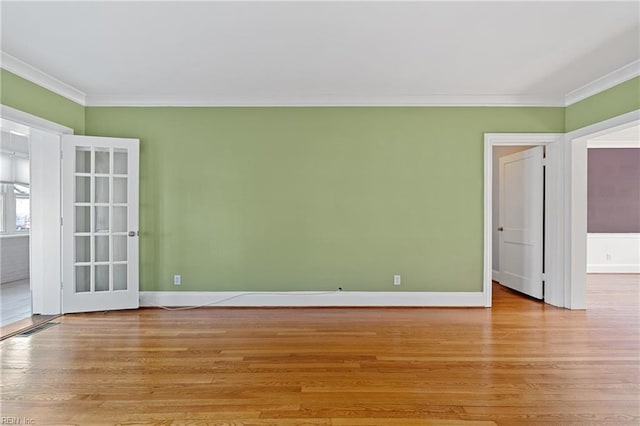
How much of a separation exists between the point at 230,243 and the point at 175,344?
1479 millimetres

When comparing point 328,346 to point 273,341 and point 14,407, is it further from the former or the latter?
point 14,407

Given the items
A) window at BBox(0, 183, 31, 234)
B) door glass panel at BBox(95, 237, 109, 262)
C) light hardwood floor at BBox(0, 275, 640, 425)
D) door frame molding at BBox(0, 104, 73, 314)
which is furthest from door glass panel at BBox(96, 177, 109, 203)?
window at BBox(0, 183, 31, 234)

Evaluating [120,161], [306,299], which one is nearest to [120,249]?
[120,161]

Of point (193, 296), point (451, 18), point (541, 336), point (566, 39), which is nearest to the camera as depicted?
point (451, 18)

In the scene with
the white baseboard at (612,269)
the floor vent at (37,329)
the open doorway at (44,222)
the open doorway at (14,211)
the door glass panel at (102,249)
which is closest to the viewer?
the floor vent at (37,329)

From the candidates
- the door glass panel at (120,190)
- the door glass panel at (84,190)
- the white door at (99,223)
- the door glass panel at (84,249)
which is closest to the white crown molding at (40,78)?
the white door at (99,223)

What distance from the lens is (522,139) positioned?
4250mm

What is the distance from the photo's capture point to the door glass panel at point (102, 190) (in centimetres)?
404

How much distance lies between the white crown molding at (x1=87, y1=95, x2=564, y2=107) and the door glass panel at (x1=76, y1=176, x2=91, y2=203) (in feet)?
3.26

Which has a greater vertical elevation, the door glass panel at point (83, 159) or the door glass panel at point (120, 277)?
the door glass panel at point (83, 159)

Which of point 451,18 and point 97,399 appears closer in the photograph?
point 97,399

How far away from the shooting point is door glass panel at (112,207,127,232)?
161 inches

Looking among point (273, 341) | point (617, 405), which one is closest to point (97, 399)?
point (273, 341)

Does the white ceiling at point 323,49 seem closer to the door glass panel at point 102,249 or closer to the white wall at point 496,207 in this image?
the white wall at point 496,207
